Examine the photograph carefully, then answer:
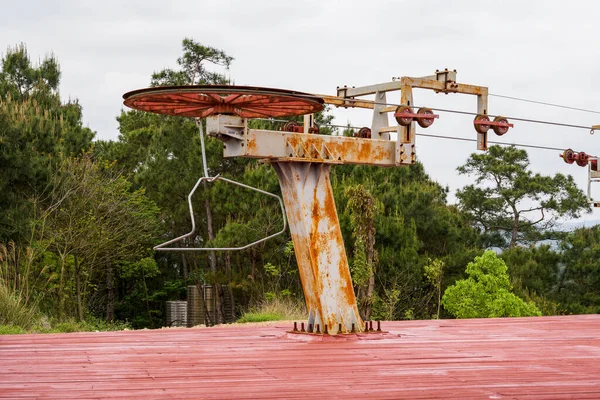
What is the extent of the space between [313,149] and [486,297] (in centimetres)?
1350

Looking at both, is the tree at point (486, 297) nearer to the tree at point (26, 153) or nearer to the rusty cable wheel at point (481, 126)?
the tree at point (26, 153)

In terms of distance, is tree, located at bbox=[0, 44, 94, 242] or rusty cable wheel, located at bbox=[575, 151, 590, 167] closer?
rusty cable wheel, located at bbox=[575, 151, 590, 167]

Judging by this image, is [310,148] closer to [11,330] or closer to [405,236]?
[11,330]

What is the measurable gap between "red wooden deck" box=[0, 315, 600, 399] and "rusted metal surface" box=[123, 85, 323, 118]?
1.99 meters

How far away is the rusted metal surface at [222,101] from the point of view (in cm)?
748

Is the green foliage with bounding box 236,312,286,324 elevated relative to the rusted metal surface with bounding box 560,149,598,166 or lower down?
lower down

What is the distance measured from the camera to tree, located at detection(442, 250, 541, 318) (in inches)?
818

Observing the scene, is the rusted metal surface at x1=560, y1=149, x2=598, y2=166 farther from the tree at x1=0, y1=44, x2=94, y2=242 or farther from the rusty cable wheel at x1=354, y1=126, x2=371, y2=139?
the tree at x1=0, y1=44, x2=94, y2=242

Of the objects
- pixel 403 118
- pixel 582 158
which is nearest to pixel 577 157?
pixel 582 158

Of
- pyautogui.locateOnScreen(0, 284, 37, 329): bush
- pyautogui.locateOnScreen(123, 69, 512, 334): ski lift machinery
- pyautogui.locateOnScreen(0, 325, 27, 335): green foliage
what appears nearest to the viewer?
pyautogui.locateOnScreen(123, 69, 512, 334): ski lift machinery

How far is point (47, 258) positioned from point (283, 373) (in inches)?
598

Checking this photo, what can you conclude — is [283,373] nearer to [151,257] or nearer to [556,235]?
[151,257]

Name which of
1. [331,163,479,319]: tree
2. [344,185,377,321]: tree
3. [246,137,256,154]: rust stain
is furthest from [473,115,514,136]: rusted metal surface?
[331,163,479,319]: tree

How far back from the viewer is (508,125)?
31.1 feet
